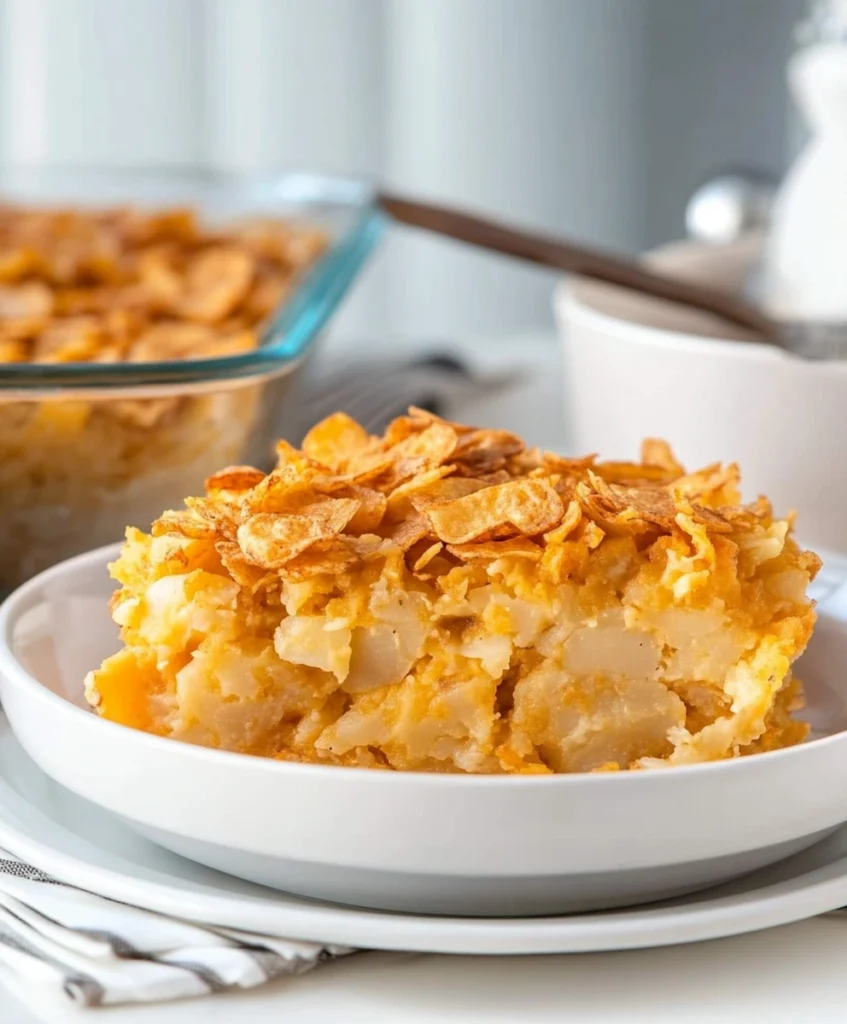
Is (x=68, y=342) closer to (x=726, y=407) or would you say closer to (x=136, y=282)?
(x=136, y=282)

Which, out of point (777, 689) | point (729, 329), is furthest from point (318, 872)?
point (729, 329)

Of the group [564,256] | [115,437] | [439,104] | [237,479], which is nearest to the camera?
[237,479]

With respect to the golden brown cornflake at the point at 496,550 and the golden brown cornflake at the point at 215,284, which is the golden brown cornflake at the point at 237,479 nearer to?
the golden brown cornflake at the point at 496,550

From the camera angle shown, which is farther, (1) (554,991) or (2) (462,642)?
(2) (462,642)

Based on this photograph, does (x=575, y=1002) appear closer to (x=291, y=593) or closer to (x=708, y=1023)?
(x=708, y=1023)

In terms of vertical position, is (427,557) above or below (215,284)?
above

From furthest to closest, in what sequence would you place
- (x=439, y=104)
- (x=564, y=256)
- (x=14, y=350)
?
(x=439, y=104) → (x=564, y=256) → (x=14, y=350)

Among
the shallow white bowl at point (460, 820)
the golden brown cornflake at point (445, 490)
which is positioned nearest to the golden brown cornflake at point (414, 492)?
the golden brown cornflake at point (445, 490)

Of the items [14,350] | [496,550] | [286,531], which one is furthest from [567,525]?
[14,350]
